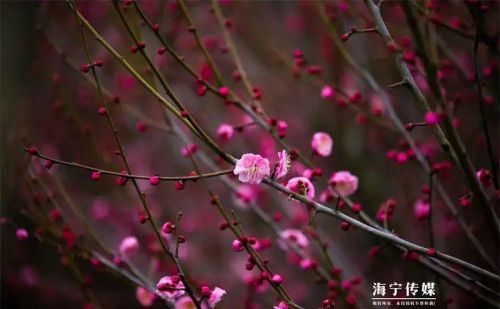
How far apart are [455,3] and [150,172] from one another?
2.39 metres

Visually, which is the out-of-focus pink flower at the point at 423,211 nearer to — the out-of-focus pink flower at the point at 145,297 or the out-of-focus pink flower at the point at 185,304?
the out-of-focus pink flower at the point at 185,304

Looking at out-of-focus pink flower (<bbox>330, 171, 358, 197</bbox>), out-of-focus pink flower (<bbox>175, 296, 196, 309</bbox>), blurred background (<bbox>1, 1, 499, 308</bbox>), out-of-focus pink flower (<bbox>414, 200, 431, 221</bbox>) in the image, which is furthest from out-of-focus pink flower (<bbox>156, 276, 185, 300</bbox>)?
out-of-focus pink flower (<bbox>414, 200, 431, 221</bbox>)

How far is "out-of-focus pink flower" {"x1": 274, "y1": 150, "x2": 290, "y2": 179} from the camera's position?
1.39m

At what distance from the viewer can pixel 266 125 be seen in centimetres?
183

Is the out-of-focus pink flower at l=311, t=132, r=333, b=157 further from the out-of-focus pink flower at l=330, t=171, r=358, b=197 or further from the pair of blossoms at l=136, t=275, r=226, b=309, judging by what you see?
the pair of blossoms at l=136, t=275, r=226, b=309

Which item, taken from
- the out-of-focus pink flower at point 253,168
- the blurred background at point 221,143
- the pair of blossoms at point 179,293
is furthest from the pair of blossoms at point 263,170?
the blurred background at point 221,143

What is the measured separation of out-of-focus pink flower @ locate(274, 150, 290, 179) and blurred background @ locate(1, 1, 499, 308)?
0.53 m

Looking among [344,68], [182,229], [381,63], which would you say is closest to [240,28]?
[344,68]

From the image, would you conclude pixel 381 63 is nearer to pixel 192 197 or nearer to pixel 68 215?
pixel 192 197

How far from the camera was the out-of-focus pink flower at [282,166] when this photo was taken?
1391 mm

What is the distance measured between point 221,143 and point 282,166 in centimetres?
195

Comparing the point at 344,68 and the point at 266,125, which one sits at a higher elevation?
the point at 344,68

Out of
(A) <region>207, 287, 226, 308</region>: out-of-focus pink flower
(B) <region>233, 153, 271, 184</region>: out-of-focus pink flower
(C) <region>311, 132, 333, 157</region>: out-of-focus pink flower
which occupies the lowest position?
(A) <region>207, 287, 226, 308</region>: out-of-focus pink flower

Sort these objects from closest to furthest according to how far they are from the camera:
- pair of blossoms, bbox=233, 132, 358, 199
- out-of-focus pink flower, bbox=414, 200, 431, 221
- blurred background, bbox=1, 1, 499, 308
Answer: pair of blossoms, bbox=233, 132, 358, 199 → out-of-focus pink flower, bbox=414, 200, 431, 221 → blurred background, bbox=1, 1, 499, 308
